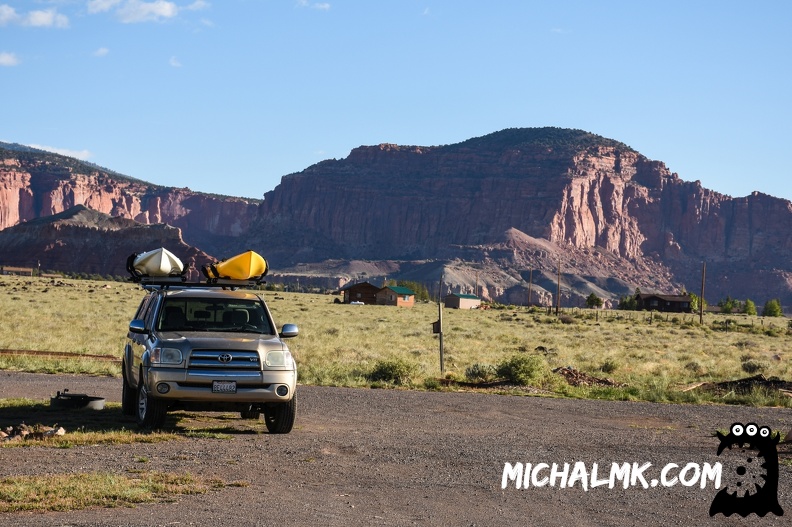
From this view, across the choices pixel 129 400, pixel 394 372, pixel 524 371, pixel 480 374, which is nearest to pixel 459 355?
pixel 480 374

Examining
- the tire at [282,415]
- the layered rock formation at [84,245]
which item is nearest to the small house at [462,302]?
the layered rock formation at [84,245]

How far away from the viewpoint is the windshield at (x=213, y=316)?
44.3ft

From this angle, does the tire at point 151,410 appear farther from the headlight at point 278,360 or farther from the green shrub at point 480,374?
the green shrub at point 480,374

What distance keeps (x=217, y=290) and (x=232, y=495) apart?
5506mm

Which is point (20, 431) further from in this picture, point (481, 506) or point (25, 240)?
point (25, 240)

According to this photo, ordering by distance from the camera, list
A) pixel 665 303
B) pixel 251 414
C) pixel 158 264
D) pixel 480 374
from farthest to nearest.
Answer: pixel 665 303, pixel 480 374, pixel 158 264, pixel 251 414

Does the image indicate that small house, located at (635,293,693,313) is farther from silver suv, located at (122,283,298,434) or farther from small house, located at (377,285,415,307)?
silver suv, located at (122,283,298,434)

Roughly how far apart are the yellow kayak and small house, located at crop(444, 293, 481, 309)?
9235cm

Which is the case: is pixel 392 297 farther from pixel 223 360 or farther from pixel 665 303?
pixel 223 360

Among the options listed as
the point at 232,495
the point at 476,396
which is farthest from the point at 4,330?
the point at 232,495

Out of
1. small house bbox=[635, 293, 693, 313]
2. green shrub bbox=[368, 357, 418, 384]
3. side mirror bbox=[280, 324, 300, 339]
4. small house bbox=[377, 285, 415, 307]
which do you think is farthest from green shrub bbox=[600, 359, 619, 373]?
small house bbox=[635, 293, 693, 313]

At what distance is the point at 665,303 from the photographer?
132 metres

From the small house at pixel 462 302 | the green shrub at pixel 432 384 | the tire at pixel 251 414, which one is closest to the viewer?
the tire at pixel 251 414

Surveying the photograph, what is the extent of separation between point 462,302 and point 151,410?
97212 millimetres
